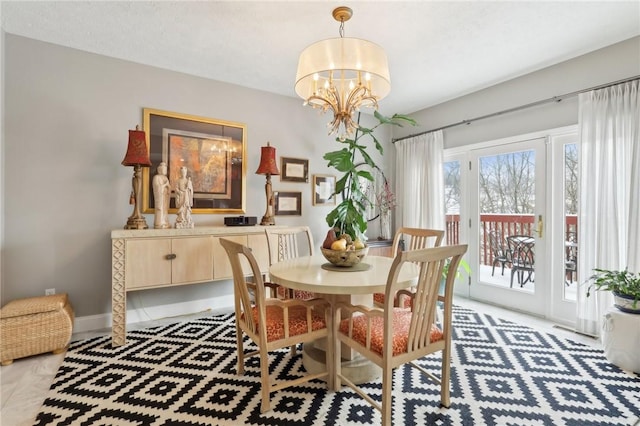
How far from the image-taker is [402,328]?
1707 mm

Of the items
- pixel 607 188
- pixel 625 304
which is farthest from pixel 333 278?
pixel 607 188

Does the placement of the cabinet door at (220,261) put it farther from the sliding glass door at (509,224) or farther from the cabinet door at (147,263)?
the sliding glass door at (509,224)

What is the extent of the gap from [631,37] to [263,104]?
11.4 feet

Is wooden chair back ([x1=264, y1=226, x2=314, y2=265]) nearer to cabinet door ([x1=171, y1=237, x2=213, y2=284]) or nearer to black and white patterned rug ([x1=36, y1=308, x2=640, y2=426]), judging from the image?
cabinet door ([x1=171, y1=237, x2=213, y2=284])

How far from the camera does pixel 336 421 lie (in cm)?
163

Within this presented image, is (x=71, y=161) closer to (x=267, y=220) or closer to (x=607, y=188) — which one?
(x=267, y=220)

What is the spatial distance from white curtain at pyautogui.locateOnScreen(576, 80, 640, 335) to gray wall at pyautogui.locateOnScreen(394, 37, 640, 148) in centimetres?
18

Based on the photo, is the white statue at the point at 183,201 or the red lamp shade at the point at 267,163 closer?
the white statue at the point at 183,201

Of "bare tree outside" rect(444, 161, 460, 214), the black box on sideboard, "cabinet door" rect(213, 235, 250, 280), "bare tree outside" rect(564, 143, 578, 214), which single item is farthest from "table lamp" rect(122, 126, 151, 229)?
"bare tree outside" rect(564, 143, 578, 214)

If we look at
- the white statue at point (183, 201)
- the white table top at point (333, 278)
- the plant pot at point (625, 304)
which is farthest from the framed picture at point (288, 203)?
the plant pot at point (625, 304)

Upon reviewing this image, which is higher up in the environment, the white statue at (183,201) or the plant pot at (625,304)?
the white statue at (183,201)

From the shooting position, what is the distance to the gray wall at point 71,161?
262cm

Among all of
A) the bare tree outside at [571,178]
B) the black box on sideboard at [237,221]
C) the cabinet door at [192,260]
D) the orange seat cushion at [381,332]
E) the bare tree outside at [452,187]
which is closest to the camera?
the orange seat cushion at [381,332]

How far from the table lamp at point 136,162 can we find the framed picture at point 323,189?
2.04 metres
